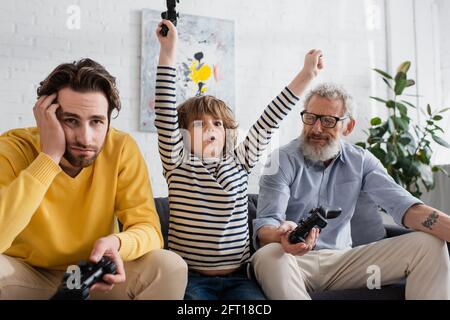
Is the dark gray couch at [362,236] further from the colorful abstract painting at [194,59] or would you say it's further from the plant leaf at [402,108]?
the plant leaf at [402,108]

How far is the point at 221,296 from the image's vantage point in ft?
5.37

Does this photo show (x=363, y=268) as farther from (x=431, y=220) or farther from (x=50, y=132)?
(x=50, y=132)

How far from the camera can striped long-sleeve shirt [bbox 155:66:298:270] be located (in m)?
1.73

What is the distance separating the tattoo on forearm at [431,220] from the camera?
1.78m

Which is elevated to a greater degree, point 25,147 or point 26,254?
point 25,147

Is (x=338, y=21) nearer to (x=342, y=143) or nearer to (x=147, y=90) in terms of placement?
(x=147, y=90)

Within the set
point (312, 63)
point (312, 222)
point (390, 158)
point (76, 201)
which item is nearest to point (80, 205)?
point (76, 201)

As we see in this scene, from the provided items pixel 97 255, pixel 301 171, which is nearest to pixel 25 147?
pixel 97 255

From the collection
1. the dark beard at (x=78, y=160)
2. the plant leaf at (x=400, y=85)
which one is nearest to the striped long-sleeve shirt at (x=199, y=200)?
the dark beard at (x=78, y=160)

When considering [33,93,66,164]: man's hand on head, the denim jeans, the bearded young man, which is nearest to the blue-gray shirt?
the bearded young man

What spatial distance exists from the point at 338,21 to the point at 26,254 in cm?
333

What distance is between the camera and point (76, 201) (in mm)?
1566

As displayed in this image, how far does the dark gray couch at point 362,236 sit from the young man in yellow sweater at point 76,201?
1.71 feet

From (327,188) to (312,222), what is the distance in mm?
557
